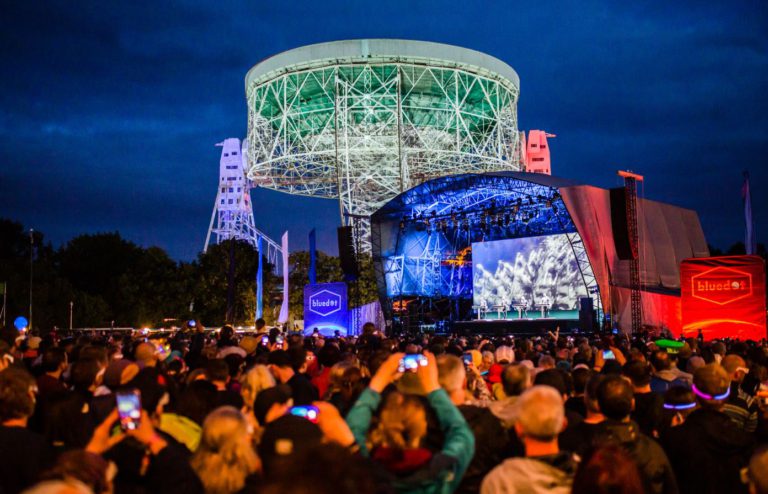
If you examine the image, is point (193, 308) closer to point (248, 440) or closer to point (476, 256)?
point (476, 256)

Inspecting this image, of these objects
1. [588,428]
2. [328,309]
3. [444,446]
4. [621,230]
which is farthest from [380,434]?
[621,230]

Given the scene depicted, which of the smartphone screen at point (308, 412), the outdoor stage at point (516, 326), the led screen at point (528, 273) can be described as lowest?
the outdoor stage at point (516, 326)

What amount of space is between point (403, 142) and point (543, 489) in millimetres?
47197

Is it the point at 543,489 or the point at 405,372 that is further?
the point at 405,372

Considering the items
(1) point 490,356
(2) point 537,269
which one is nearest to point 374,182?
(2) point 537,269

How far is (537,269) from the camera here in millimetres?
40312

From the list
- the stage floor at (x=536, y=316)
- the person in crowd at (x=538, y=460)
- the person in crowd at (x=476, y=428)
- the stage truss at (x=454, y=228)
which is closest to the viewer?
the person in crowd at (x=538, y=460)

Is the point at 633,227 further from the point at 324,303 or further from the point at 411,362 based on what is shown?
the point at 411,362

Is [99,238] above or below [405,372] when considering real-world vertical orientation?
above

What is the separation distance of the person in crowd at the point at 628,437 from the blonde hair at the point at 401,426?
4.13ft

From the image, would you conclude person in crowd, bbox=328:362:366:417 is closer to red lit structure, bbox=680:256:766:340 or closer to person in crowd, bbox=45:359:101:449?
person in crowd, bbox=45:359:101:449

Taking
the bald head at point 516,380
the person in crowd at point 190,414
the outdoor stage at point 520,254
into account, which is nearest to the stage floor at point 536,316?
the outdoor stage at point 520,254

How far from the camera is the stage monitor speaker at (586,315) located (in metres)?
35.4

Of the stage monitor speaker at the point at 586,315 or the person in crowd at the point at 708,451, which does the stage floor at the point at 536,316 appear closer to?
the stage monitor speaker at the point at 586,315
